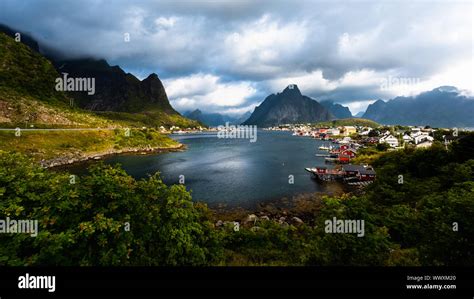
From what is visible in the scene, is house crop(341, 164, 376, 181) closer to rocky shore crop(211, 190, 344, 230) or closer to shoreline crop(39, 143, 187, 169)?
rocky shore crop(211, 190, 344, 230)

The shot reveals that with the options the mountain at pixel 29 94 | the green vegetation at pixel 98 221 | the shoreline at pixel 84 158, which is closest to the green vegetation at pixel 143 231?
the green vegetation at pixel 98 221

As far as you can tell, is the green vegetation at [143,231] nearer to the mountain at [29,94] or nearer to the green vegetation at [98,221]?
the green vegetation at [98,221]

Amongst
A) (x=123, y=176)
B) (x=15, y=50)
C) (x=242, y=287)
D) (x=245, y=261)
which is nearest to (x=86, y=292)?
(x=242, y=287)

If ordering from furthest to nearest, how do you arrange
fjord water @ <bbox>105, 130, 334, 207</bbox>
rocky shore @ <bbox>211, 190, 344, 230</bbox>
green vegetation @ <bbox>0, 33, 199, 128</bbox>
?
green vegetation @ <bbox>0, 33, 199, 128</bbox> → fjord water @ <bbox>105, 130, 334, 207</bbox> → rocky shore @ <bbox>211, 190, 344, 230</bbox>

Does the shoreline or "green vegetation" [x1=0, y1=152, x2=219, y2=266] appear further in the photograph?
the shoreline

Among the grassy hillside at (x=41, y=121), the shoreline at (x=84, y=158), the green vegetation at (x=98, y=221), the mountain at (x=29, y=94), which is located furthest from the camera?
the mountain at (x=29, y=94)

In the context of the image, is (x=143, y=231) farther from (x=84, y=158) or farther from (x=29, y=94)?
(x=29, y=94)

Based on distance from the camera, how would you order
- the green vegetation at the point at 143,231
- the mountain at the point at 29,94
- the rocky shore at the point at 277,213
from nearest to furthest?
the green vegetation at the point at 143,231 < the rocky shore at the point at 277,213 < the mountain at the point at 29,94

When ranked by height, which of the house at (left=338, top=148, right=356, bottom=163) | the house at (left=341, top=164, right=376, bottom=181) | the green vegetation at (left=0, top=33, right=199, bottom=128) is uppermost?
the green vegetation at (left=0, top=33, right=199, bottom=128)

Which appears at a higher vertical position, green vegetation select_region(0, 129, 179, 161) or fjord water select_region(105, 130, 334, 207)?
green vegetation select_region(0, 129, 179, 161)

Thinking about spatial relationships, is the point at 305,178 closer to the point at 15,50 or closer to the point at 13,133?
the point at 13,133

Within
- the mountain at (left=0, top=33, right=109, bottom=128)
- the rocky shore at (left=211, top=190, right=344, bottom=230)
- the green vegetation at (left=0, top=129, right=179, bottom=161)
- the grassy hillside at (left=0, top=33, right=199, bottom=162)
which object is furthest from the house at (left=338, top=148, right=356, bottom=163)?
the mountain at (left=0, top=33, right=109, bottom=128)

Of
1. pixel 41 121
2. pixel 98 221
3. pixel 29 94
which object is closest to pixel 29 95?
pixel 29 94

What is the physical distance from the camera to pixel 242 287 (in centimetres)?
684
